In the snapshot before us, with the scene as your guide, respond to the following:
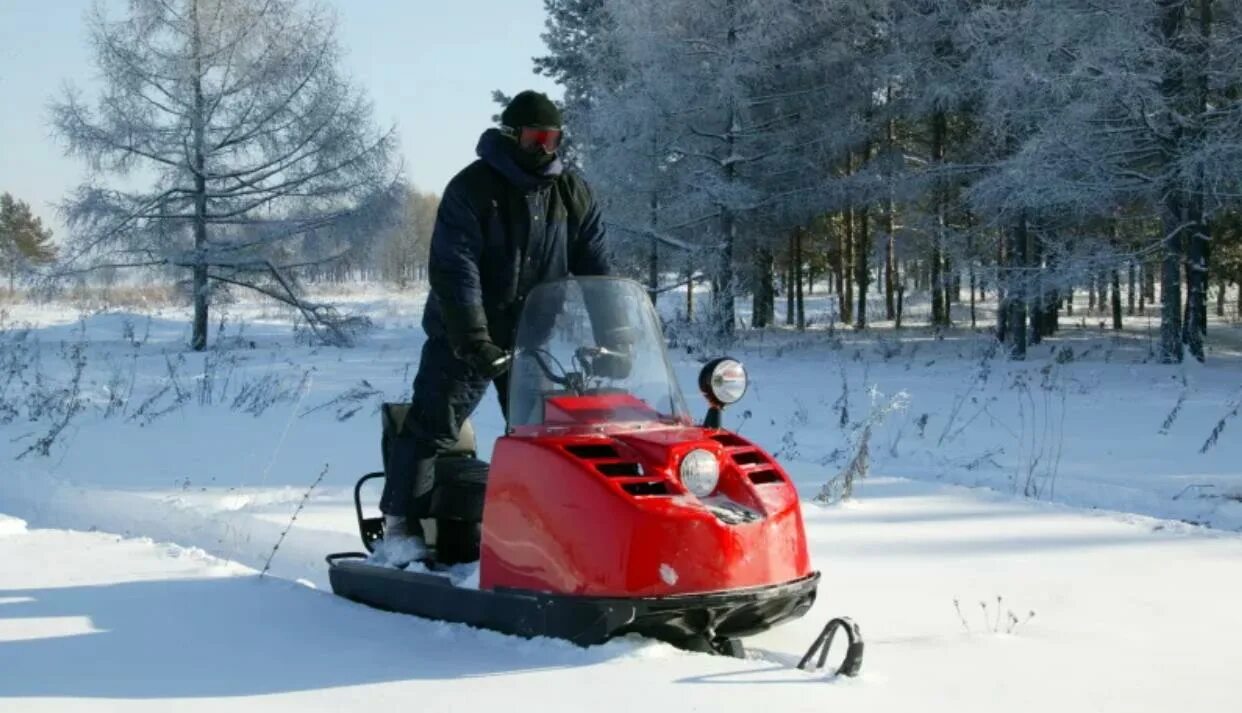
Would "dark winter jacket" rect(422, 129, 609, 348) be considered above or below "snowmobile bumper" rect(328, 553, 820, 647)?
above

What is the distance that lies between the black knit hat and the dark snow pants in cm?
92

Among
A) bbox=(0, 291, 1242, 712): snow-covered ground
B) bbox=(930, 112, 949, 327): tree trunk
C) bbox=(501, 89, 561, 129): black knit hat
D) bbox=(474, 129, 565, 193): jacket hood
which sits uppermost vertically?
bbox=(930, 112, 949, 327): tree trunk

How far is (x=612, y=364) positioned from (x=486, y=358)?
0.45 metres

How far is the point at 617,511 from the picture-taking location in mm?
3506

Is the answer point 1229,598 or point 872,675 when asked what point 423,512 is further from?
point 1229,598

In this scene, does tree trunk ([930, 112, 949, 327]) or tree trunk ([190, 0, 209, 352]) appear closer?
tree trunk ([930, 112, 949, 327])

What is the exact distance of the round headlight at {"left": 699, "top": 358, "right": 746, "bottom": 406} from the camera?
4.07m

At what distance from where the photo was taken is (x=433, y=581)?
4230 mm

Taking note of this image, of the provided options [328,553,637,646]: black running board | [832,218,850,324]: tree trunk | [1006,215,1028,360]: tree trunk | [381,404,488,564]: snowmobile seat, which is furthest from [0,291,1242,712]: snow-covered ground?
[832,218,850,324]: tree trunk

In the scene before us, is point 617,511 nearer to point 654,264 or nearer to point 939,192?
point 939,192

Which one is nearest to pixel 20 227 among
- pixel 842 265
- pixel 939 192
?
pixel 842 265

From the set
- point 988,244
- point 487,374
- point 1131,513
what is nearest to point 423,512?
point 487,374

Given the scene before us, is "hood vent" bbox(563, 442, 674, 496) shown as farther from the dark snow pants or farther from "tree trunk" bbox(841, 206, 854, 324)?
"tree trunk" bbox(841, 206, 854, 324)

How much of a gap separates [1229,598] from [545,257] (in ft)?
10.2
